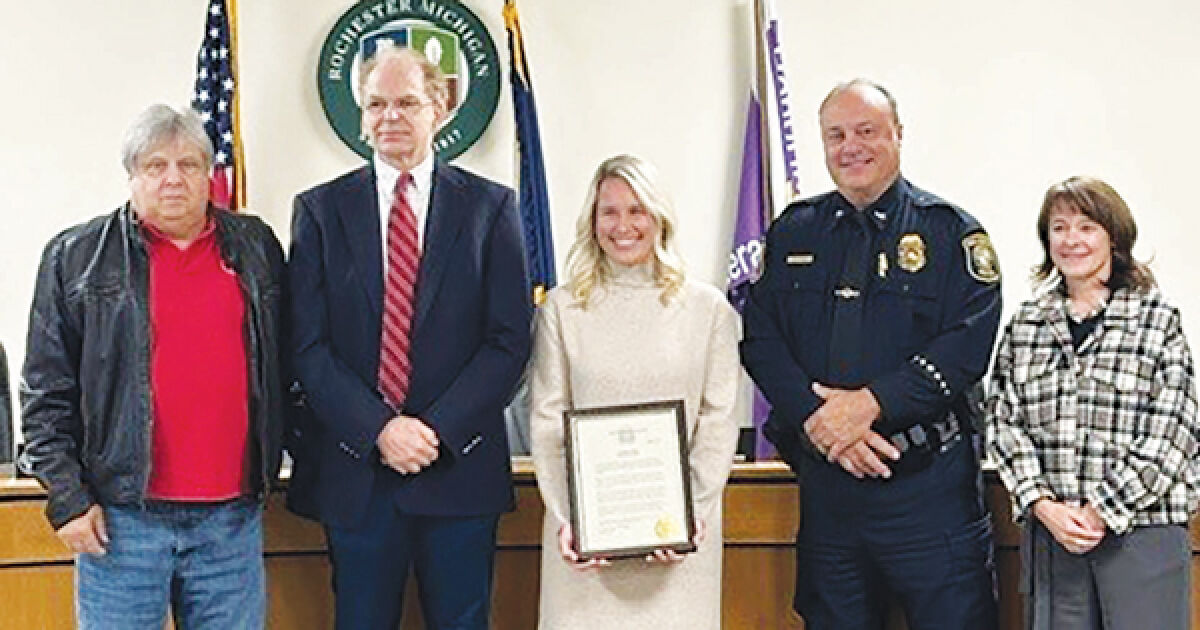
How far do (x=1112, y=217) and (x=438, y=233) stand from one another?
148 cm

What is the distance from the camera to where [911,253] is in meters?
3.52

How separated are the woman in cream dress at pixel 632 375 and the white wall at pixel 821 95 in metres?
2.29

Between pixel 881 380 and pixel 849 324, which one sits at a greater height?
pixel 849 324

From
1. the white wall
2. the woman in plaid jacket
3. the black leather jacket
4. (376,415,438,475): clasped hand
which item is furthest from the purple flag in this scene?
the black leather jacket

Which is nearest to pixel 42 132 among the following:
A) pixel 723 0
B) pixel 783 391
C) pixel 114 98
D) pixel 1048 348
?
pixel 114 98

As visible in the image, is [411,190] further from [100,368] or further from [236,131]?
[236,131]

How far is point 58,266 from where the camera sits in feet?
10.6

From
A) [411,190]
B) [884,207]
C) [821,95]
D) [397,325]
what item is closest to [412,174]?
[411,190]

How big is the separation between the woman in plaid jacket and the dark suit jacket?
1.14m

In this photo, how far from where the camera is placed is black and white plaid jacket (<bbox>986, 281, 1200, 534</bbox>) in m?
3.29

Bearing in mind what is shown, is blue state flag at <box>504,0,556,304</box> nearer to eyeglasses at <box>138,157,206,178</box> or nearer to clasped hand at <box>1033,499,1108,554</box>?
eyeglasses at <box>138,157,206,178</box>

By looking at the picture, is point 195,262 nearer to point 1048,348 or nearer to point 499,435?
point 499,435

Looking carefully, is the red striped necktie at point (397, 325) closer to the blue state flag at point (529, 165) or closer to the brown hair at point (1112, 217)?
the brown hair at point (1112, 217)

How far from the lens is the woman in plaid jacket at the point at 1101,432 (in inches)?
130
